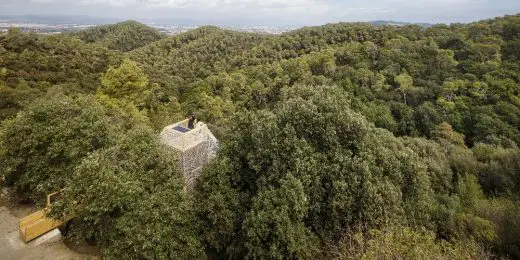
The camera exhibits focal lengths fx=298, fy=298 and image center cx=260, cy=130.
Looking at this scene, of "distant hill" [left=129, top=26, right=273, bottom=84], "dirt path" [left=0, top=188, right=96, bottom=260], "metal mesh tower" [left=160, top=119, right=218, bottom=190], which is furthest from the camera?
"distant hill" [left=129, top=26, right=273, bottom=84]

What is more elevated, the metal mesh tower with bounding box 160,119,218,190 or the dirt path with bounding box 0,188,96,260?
the metal mesh tower with bounding box 160,119,218,190

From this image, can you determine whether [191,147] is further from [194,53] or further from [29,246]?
[194,53]

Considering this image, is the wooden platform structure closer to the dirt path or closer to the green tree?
the dirt path

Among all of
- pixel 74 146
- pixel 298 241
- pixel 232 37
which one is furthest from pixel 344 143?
pixel 232 37

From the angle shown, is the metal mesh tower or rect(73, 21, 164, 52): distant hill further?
rect(73, 21, 164, 52): distant hill

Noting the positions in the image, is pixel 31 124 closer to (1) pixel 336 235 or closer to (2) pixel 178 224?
(2) pixel 178 224

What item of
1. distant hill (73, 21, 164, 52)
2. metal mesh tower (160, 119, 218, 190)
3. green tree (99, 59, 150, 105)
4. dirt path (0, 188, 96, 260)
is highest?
distant hill (73, 21, 164, 52)

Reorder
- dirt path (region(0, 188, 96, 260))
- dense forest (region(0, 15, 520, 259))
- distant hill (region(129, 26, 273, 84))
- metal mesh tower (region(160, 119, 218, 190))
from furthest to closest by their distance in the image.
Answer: distant hill (region(129, 26, 273, 84)) → metal mesh tower (region(160, 119, 218, 190)) → dirt path (region(0, 188, 96, 260)) → dense forest (region(0, 15, 520, 259))

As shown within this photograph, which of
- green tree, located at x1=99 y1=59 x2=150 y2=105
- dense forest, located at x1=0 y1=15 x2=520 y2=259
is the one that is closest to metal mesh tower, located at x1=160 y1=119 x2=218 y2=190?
dense forest, located at x1=0 y1=15 x2=520 y2=259

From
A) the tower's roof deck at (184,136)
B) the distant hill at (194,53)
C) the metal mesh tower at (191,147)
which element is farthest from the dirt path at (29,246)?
the distant hill at (194,53)

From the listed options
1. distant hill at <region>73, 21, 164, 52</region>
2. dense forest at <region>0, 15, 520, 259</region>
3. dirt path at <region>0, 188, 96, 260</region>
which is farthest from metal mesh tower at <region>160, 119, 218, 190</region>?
distant hill at <region>73, 21, 164, 52</region>
